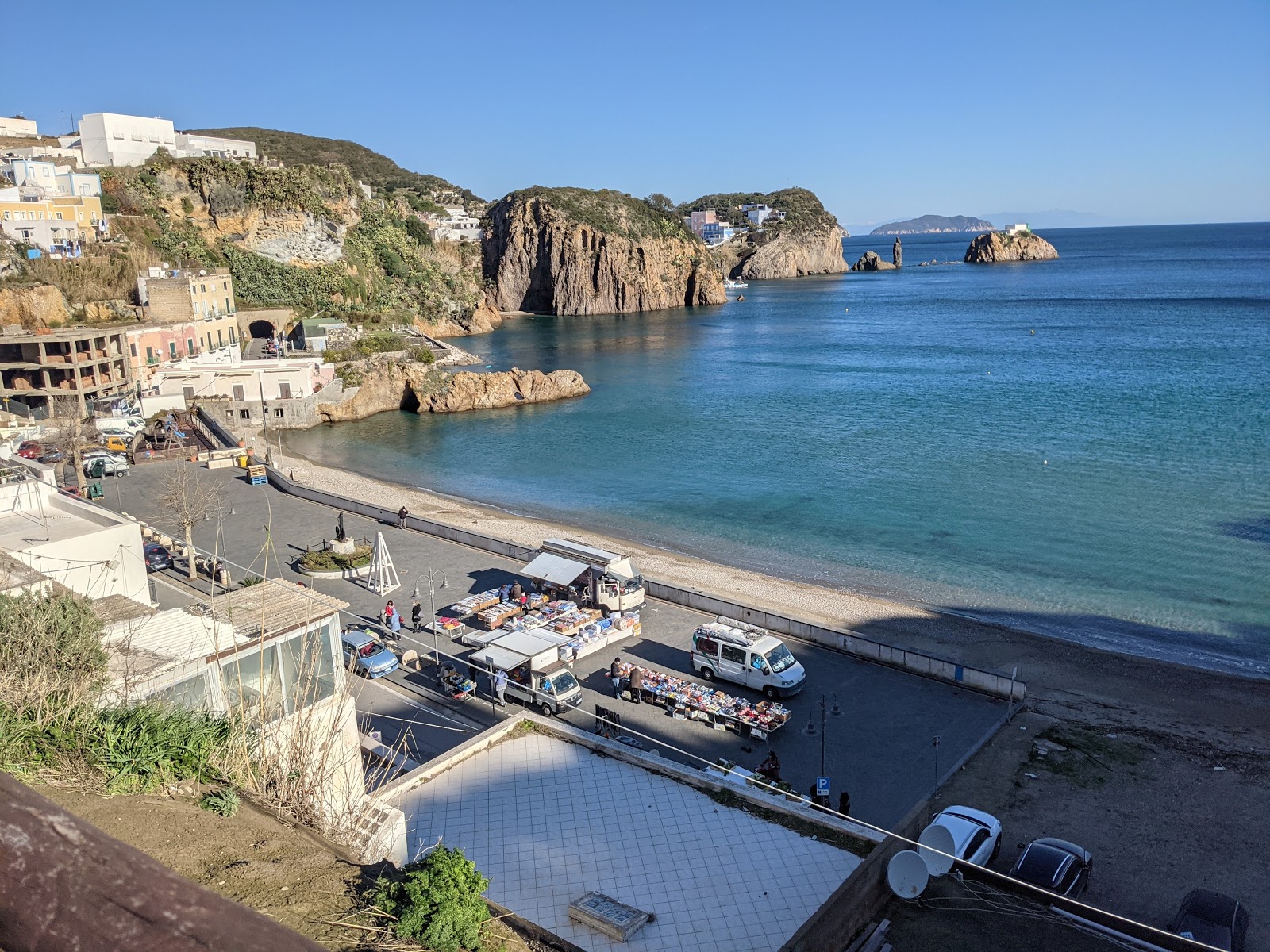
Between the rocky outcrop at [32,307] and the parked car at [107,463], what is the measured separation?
17773 mm

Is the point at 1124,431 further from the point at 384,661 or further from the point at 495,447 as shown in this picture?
the point at 384,661

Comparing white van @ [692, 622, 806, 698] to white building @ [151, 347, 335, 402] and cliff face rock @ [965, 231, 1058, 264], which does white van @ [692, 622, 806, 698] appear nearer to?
white building @ [151, 347, 335, 402]

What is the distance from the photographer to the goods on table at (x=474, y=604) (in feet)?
65.1

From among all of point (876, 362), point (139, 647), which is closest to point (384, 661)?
point (139, 647)

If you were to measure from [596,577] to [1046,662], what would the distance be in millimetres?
10048

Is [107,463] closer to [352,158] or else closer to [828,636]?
[828,636]

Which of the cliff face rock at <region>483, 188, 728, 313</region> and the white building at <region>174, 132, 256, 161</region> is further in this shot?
the cliff face rock at <region>483, 188, 728, 313</region>

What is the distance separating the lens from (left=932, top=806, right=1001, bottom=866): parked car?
1080cm

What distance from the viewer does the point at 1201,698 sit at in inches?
693

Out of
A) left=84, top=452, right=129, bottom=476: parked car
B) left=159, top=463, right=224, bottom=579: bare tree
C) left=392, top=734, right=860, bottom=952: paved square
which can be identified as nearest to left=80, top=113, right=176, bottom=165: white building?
left=84, top=452, right=129, bottom=476: parked car

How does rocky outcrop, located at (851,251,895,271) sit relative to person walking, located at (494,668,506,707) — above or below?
above

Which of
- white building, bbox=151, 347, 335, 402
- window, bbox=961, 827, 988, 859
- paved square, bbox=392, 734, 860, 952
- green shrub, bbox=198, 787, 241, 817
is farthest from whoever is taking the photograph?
white building, bbox=151, 347, 335, 402

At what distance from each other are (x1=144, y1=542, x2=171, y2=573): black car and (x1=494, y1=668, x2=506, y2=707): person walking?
10639mm

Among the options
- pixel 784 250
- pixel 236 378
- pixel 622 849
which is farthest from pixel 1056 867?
pixel 784 250
